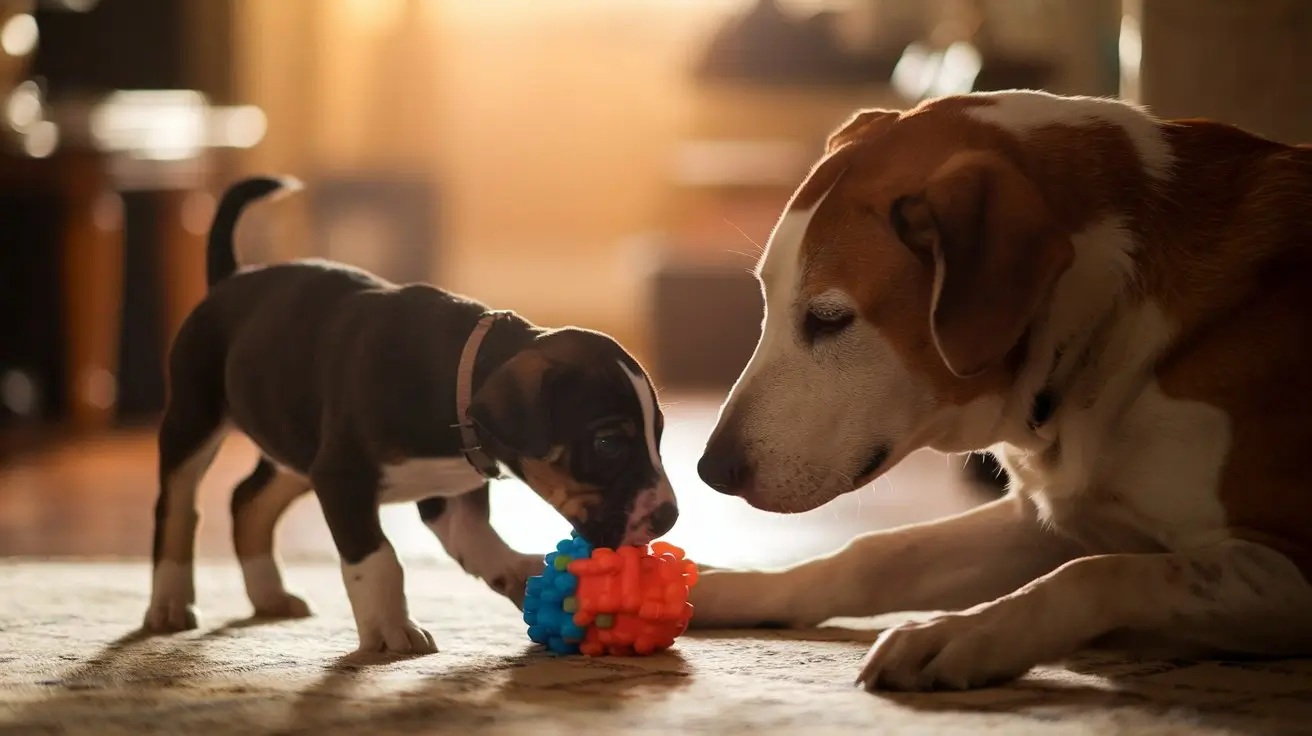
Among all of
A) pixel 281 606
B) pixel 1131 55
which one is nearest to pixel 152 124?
pixel 1131 55

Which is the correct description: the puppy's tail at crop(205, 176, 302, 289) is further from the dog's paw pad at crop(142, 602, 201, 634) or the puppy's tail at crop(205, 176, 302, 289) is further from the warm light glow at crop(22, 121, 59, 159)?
the warm light glow at crop(22, 121, 59, 159)

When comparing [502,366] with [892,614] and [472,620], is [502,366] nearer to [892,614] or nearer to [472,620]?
[472,620]

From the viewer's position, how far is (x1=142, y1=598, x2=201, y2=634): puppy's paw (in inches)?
93.8

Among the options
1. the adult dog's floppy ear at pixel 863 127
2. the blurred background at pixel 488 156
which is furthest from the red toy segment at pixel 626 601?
the blurred background at pixel 488 156

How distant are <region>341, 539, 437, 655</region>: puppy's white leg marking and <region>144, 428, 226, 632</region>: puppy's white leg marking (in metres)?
0.42

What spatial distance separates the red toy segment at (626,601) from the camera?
6.63ft

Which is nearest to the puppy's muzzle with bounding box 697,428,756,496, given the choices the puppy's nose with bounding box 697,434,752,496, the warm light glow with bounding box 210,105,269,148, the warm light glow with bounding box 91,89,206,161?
the puppy's nose with bounding box 697,434,752,496

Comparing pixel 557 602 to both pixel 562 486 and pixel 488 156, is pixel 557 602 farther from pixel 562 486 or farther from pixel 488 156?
pixel 488 156

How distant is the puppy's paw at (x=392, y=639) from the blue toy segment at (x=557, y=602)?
0.15 meters

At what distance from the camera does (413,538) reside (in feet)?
12.4

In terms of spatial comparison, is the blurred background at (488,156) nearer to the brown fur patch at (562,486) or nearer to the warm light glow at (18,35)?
the warm light glow at (18,35)

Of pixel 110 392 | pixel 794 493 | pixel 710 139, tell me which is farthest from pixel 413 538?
pixel 710 139

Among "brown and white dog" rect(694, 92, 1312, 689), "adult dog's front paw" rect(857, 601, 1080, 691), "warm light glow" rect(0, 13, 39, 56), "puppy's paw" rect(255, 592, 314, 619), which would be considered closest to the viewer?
"adult dog's front paw" rect(857, 601, 1080, 691)

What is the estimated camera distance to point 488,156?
10.4 m
